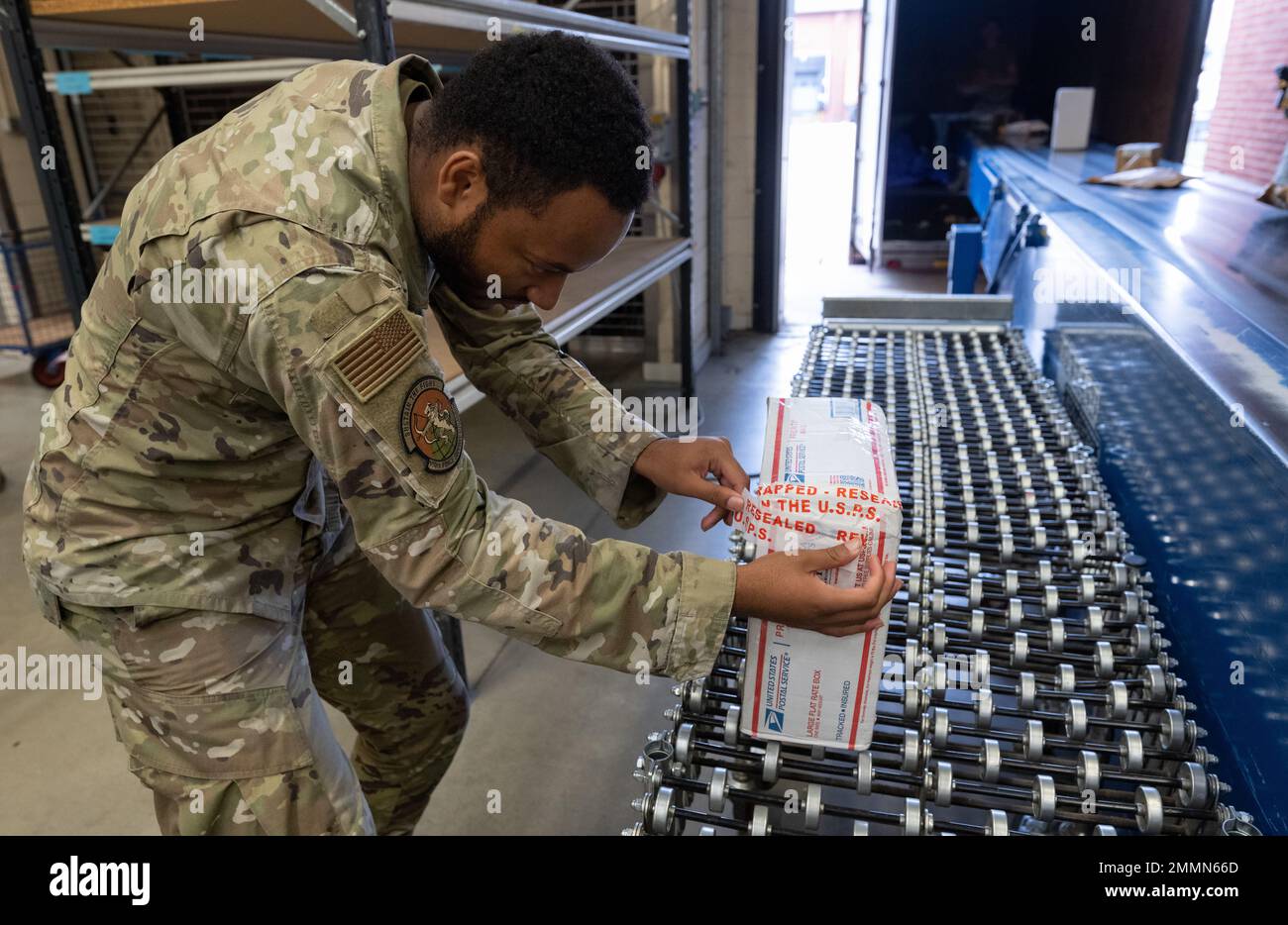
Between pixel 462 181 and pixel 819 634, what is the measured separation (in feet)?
2.47

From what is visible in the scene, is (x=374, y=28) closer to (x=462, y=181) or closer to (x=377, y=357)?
(x=462, y=181)

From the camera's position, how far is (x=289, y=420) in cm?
121

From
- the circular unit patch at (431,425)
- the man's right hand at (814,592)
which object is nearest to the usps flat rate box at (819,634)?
the man's right hand at (814,592)

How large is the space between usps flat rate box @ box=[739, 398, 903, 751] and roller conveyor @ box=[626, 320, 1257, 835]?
0.05m

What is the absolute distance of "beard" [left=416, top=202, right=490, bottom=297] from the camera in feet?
3.64

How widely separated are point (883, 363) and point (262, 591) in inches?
77.5

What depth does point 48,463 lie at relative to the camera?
1.28 m

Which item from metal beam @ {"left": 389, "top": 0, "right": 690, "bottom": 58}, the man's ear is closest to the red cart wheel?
metal beam @ {"left": 389, "top": 0, "right": 690, "bottom": 58}

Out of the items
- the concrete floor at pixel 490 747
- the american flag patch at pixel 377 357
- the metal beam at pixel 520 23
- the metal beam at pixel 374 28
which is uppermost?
the metal beam at pixel 520 23

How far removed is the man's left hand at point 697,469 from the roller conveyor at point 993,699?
17cm

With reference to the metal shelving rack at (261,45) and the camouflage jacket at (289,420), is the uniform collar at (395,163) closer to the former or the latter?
the camouflage jacket at (289,420)

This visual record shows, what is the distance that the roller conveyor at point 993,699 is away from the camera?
3.78 feet

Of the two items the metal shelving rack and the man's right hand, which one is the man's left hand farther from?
the metal shelving rack

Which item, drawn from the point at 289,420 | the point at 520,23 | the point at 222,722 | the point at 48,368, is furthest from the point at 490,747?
the point at 48,368
